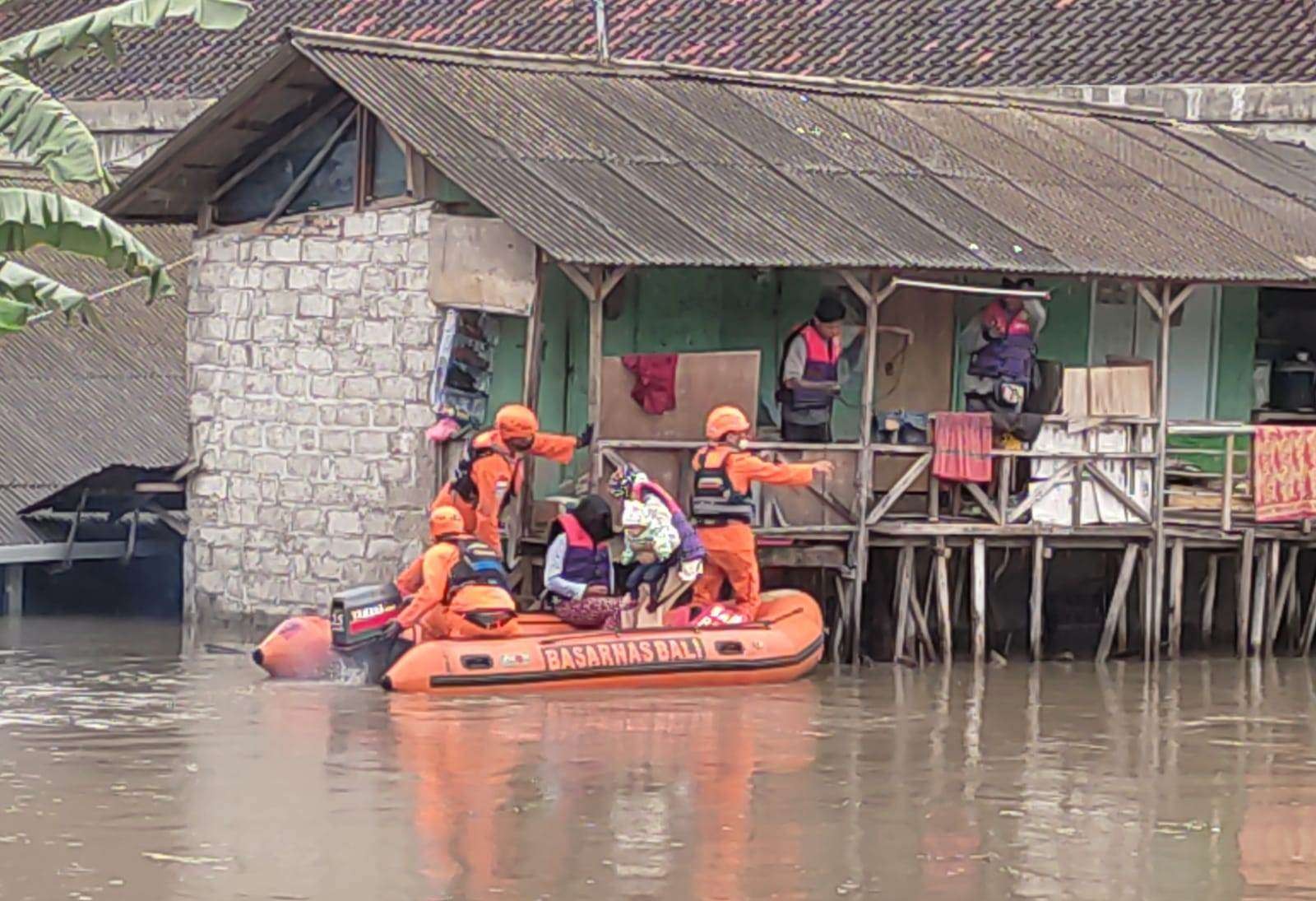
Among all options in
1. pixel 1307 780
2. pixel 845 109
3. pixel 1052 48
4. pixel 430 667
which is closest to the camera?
pixel 1307 780

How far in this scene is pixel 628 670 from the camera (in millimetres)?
18312

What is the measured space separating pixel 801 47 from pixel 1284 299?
1257 centimetres

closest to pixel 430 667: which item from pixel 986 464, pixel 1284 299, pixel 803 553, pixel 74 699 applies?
pixel 74 699

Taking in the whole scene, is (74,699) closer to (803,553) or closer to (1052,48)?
(803,553)

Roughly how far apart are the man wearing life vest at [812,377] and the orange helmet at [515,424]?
221 cm

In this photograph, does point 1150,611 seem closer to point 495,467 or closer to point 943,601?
point 943,601

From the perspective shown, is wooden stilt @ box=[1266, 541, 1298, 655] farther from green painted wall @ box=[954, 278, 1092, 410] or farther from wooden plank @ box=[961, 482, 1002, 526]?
wooden plank @ box=[961, 482, 1002, 526]

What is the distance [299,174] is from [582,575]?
4611mm

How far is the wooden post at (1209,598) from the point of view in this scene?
22938mm

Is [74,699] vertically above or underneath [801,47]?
underneath

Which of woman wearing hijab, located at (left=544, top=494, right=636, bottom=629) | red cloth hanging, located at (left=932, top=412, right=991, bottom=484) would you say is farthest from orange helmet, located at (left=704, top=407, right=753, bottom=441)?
red cloth hanging, located at (left=932, top=412, right=991, bottom=484)

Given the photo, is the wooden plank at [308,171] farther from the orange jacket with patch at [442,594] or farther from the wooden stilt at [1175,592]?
the wooden stilt at [1175,592]

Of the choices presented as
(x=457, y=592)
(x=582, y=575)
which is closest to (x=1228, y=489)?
(x=582, y=575)

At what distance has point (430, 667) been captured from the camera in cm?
1766
